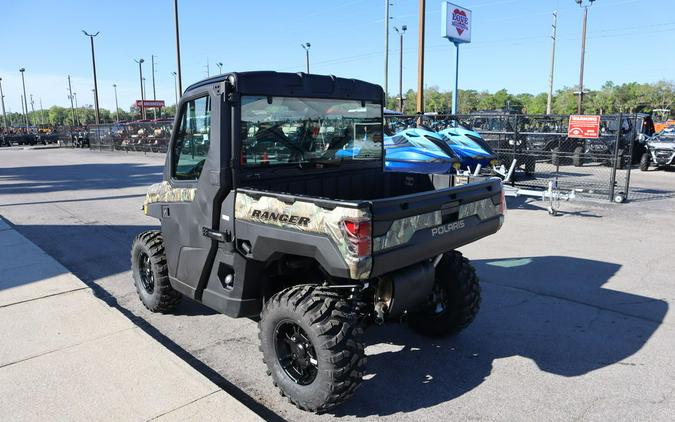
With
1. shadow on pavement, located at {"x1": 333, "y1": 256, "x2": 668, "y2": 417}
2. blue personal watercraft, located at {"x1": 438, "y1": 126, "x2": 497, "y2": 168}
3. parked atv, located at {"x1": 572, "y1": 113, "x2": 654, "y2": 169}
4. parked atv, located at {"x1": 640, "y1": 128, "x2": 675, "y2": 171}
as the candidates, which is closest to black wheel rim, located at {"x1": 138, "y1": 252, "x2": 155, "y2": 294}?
shadow on pavement, located at {"x1": 333, "y1": 256, "x2": 668, "y2": 417}

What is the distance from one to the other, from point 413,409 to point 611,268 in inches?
175

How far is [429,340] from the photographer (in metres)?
4.38

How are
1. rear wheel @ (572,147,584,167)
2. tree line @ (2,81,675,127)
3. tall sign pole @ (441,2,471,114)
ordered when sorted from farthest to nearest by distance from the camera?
tree line @ (2,81,675,127) < tall sign pole @ (441,2,471,114) < rear wheel @ (572,147,584,167)

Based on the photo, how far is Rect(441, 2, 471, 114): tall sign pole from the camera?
2081 cm

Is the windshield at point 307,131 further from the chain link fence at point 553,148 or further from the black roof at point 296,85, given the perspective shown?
the chain link fence at point 553,148

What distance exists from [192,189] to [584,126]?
1188 cm

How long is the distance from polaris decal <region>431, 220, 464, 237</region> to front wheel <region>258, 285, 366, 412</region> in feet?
2.43

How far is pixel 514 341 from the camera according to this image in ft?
14.3

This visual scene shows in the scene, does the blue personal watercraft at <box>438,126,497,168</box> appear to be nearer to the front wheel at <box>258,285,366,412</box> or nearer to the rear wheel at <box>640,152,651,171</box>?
the front wheel at <box>258,285,366,412</box>

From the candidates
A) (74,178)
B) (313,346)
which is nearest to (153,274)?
(313,346)

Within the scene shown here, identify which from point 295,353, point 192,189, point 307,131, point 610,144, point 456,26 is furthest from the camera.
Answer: point 456,26

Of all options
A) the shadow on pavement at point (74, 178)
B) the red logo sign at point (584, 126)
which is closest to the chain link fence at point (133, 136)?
the shadow on pavement at point (74, 178)

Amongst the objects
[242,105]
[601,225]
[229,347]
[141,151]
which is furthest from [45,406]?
[141,151]

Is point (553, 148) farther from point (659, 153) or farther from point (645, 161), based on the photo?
point (659, 153)
